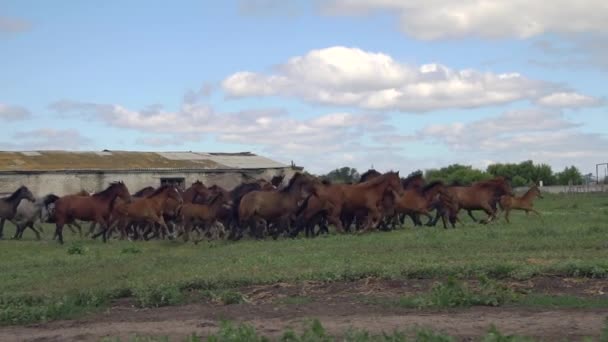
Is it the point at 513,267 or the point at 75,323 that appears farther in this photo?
the point at 513,267

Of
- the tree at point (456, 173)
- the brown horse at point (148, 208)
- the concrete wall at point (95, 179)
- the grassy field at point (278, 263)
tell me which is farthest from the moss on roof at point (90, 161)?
the grassy field at point (278, 263)

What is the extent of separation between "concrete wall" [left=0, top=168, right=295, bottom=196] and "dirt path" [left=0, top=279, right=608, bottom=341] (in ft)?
126

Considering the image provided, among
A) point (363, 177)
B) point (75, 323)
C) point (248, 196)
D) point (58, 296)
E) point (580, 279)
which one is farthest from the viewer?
point (363, 177)

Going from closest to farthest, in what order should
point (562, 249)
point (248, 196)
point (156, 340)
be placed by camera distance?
point (156, 340)
point (562, 249)
point (248, 196)

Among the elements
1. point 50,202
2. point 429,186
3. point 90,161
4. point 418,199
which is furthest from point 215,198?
point 90,161

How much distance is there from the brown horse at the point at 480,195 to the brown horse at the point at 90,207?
1018 cm

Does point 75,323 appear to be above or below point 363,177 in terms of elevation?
below

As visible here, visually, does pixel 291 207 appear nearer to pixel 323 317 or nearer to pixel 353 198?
pixel 353 198

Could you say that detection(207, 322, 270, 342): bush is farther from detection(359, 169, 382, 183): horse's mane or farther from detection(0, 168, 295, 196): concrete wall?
detection(0, 168, 295, 196): concrete wall

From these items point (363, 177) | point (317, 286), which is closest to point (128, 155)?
point (363, 177)

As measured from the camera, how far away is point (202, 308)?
12.8 meters

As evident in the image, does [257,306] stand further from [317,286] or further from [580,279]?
[580,279]

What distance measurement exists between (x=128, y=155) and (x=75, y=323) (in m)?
50.4

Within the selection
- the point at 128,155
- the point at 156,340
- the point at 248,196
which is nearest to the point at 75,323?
the point at 156,340
